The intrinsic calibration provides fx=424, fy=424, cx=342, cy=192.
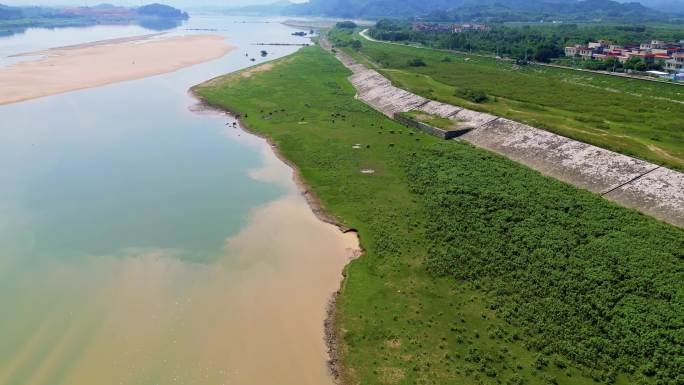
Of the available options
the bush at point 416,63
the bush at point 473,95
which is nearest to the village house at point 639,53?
the bush at point 416,63

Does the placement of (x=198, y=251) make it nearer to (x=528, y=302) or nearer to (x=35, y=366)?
(x=35, y=366)

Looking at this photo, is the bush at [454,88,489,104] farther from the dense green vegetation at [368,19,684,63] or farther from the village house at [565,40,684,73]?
the dense green vegetation at [368,19,684,63]

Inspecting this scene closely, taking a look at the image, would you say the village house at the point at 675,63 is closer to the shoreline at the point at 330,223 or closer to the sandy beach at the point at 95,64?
the shoreline at the point at 330,223

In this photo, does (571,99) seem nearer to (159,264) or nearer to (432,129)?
(432,129)

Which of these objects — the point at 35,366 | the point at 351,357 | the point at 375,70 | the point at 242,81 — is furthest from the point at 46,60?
the point at 351,357

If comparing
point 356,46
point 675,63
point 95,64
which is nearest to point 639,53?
point 675,63

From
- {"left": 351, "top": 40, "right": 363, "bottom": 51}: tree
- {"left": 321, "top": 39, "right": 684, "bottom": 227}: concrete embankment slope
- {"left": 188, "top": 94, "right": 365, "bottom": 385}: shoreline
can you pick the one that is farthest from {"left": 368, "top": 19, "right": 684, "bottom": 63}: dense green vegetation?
{"left": 188, "top": 94, "right": 365, "bottom": 385}: shoreline
